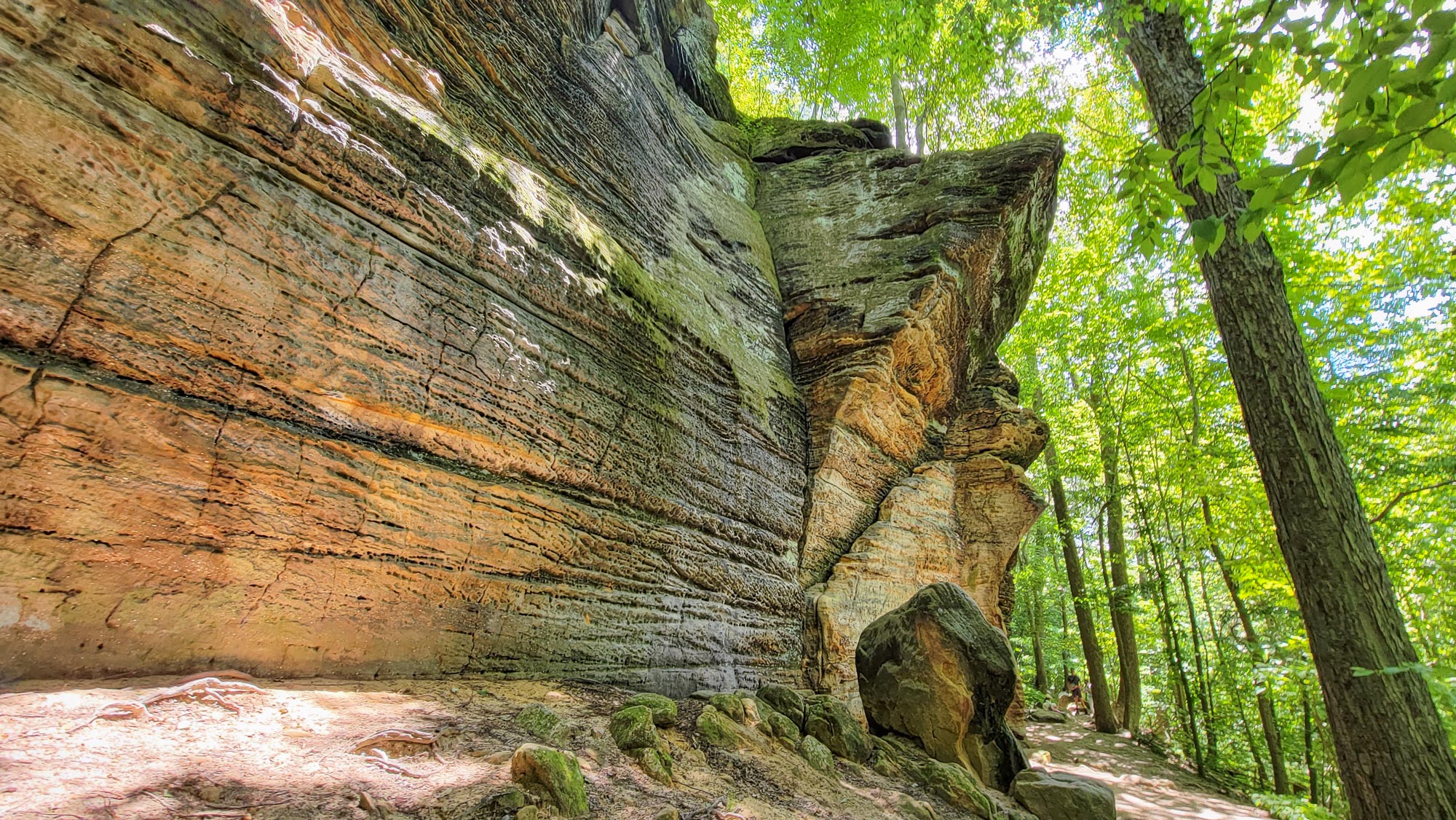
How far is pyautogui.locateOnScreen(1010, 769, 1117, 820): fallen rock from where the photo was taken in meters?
4.46

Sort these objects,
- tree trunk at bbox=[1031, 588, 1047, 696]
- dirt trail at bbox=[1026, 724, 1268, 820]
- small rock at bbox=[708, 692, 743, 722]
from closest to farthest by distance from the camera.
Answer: small rock at bbox=[708, 692, 743, 722]
dirt trail at bbox=[1026, 724, 1268, 820]
tree trunk at bbox=[1031, 588, 1047, 696]

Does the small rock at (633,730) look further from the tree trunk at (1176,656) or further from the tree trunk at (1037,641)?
the tree trunk at (1037,641)

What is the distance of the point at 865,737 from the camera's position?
4.73 meters

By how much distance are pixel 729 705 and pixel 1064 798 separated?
2.76 metres

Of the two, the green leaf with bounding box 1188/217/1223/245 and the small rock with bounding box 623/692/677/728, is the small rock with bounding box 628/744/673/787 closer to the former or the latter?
the small rock with bounding box 623/692/677/728

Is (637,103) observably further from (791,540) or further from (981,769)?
(981,769)

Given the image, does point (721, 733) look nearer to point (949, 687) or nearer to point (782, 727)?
point (782, 727)

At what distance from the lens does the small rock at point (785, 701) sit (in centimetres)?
471

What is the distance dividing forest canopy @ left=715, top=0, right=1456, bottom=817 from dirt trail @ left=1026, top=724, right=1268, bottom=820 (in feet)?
2.15

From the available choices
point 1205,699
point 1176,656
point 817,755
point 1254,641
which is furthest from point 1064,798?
point 1205,699

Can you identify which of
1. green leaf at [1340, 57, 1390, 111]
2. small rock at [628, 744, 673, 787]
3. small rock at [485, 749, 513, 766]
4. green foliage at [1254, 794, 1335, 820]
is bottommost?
green foliage at [1254, 794, 1335, 820]

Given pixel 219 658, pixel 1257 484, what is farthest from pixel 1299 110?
pixel 1257 484

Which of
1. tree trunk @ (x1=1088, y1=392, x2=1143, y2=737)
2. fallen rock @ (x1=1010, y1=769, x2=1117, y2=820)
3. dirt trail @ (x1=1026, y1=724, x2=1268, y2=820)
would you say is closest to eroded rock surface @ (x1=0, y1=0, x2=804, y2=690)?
fallen rock @ (x1=1010, y1=769, x2=1117, y2=820)

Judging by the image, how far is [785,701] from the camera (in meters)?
4.81
